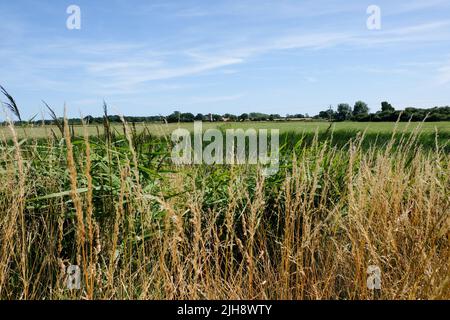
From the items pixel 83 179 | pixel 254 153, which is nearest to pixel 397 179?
pixel 254 153

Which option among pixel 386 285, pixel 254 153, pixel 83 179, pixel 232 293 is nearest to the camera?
pixel 232 293

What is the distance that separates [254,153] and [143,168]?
1.16 meters

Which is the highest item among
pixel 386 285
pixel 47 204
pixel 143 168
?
pixel 143 168

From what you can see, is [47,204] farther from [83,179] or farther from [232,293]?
[232,293]

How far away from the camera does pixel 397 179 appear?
3062 mm
